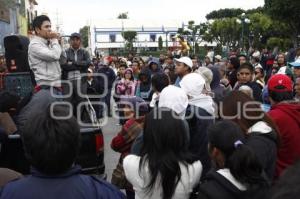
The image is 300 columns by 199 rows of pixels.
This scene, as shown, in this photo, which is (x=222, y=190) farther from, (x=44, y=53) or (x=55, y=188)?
(x=44, y=53)

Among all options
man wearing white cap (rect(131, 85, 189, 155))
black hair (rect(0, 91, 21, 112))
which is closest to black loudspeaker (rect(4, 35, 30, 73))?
black hair (rect(0, 91, 21, 112))

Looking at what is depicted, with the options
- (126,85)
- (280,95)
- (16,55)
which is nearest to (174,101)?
(280,95)

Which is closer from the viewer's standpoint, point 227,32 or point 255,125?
point 255,125

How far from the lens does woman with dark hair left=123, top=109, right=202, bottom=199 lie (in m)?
3.10

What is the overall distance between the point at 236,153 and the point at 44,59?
337 centimetres

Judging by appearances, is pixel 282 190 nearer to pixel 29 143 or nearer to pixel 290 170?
pixel 290 170

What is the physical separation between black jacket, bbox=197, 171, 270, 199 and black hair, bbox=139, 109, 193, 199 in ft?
1.42

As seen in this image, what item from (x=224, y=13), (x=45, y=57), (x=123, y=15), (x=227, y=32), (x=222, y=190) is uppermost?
(x=123, y=15)

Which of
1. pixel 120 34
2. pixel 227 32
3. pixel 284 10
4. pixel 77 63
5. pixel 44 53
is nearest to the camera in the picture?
pixel 44 53

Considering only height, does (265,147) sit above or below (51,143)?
below

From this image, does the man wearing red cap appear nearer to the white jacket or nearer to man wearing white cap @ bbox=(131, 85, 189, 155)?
man wearing white cap @ bbox=(131, 85, 189, 155)

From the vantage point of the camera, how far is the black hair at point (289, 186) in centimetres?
109

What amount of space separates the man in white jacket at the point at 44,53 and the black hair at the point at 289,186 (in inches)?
181

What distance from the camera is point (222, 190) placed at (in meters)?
2.64
